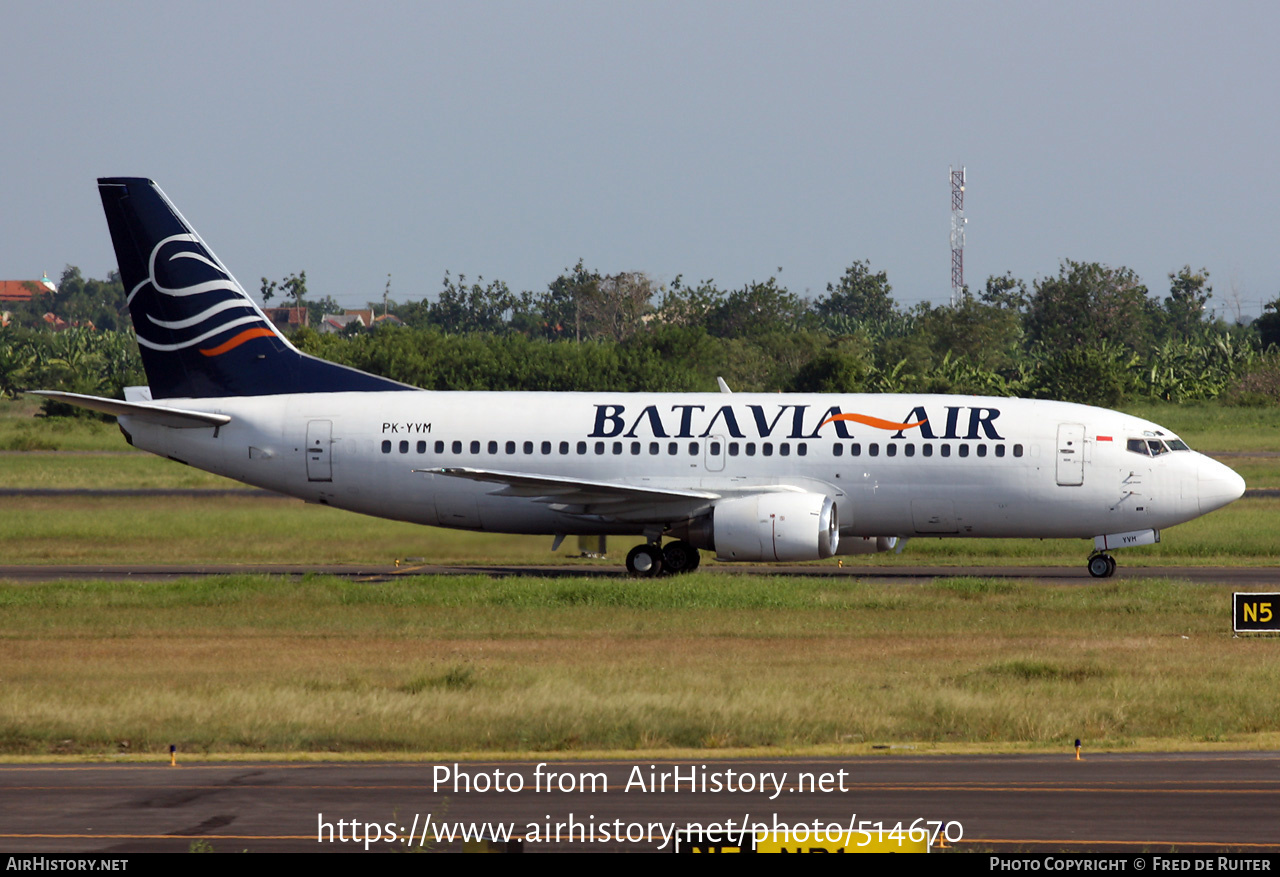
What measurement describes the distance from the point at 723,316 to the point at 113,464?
88.3 metres

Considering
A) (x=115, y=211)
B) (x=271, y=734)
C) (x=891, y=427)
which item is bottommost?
(x=271, y=734)

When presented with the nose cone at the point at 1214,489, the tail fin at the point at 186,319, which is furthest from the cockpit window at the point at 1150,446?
the tail fin at the point at 186,319

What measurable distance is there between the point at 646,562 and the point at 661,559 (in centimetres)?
41

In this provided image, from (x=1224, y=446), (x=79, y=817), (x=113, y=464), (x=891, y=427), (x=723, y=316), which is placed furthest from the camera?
(x=723, y=316)

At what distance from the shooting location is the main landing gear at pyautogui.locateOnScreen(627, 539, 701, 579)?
3566cm

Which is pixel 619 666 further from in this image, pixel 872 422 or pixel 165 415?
pixel 165 415

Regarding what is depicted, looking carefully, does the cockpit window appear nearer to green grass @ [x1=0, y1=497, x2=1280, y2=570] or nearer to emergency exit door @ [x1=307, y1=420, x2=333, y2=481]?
green grass @ [x1=0, y1=497, x2=1280, y2=570]

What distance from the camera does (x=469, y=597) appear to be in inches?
1257

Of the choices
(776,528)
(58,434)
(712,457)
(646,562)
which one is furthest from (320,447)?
(58,434)

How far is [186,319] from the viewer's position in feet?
124

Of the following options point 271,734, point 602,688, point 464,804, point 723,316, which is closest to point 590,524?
point 602,688

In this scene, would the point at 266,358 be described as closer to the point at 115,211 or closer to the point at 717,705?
the point at 115,211

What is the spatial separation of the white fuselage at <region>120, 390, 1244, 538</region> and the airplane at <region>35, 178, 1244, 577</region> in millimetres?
47

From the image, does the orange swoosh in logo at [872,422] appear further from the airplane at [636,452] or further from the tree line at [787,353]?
the tree line at [787,353]
